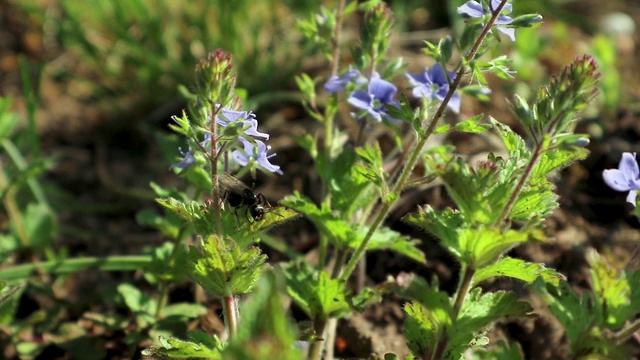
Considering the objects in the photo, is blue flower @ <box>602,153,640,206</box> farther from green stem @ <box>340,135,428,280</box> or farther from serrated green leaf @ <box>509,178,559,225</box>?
green stem @ <box>340,135,428,280</box>

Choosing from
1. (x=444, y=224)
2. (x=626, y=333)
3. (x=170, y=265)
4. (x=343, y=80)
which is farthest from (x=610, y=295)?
(x=170, y=265)

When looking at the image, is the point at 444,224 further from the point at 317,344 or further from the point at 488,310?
the point at 317,344

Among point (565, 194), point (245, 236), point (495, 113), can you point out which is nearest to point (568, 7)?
point (495, 113)

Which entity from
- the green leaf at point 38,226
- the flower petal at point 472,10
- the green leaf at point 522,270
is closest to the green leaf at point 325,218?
the green leaf at point 522,270

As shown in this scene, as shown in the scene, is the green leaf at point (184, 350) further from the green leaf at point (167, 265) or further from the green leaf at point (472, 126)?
the green leaf at point (472, 126)

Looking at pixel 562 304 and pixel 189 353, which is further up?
pixel 562 304

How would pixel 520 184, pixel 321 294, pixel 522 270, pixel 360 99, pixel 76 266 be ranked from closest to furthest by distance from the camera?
pixel 520 184 → pixel 522 270 → pixel 321 294 → pixel 360 99 → pixel 76 266

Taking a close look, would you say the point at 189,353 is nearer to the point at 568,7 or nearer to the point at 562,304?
the point at 562,304
